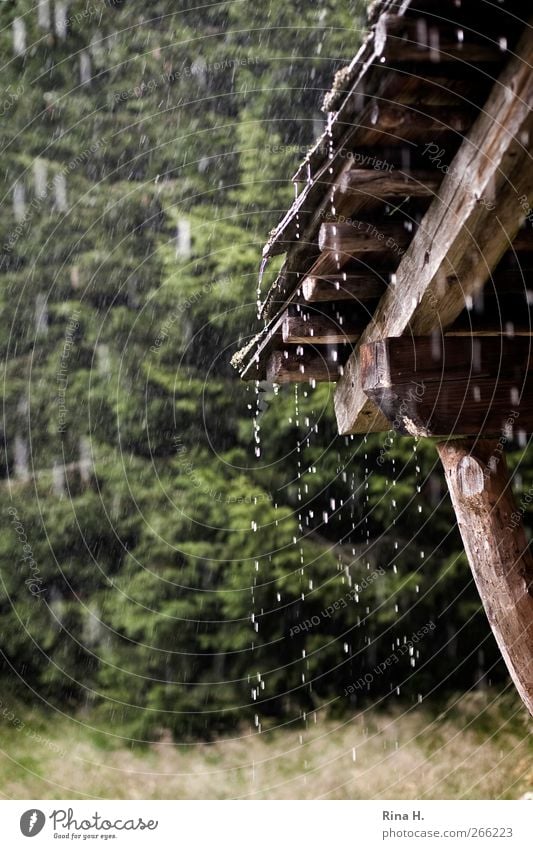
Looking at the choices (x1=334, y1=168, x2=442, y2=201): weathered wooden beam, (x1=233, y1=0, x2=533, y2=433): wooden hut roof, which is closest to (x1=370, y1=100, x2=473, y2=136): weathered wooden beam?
(x1=233, y1=0, x2=533, y2=433): wooden hut roof

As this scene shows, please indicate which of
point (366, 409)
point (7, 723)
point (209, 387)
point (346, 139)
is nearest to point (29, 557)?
point (7, 723)

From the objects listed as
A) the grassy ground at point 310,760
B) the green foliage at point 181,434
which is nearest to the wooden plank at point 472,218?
the green foliage at point 181,434

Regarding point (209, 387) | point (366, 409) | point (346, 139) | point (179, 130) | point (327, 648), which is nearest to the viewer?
point (346, 139)

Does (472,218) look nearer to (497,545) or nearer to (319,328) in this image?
(319,328)

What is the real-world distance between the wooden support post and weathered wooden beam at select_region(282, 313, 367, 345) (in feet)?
1.94

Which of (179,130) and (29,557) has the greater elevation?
(179,130)

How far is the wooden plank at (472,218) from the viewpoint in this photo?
2012mm

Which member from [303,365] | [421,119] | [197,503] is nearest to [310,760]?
[197,503]

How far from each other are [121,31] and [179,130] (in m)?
1.24

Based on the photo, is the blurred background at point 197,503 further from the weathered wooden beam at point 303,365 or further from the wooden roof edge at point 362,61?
the wooden roof edge at point 362,61

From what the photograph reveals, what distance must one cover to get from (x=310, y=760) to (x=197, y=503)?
2303mm

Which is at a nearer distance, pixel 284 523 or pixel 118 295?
pixel 284 523
